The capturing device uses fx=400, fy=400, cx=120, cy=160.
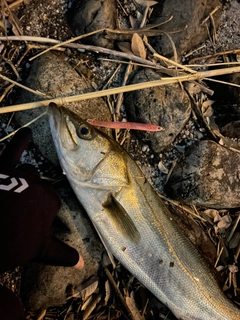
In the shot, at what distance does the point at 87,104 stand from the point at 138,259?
1.35 m

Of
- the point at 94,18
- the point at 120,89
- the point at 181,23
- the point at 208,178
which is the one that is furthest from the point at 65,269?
the point at 181,23

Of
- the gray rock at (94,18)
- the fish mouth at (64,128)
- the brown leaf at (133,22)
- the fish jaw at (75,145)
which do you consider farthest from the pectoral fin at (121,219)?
the brown leaf at (133,22)

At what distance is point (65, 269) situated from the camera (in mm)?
3334

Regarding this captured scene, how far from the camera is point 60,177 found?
11.3 feet

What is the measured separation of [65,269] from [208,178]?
1435 mm

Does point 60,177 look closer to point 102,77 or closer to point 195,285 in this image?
point 102,77

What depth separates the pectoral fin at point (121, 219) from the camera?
3.08m

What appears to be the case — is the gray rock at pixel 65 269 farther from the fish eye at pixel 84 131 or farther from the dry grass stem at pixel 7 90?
the dry grass stem at pixel 7 90

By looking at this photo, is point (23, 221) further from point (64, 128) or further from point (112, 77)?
point (112, 77)

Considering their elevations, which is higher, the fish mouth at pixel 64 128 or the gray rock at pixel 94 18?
the gray rock at pixel 94 18

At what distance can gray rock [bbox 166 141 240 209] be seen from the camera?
3453 mm

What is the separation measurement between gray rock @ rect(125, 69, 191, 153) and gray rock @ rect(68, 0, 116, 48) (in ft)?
1.54

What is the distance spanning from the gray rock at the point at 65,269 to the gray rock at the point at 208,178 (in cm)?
82

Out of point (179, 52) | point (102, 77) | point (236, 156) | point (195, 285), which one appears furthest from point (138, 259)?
point (179, 52)
